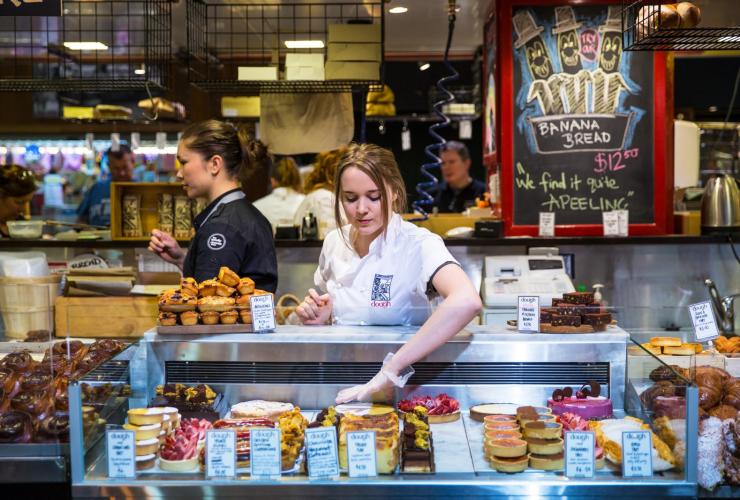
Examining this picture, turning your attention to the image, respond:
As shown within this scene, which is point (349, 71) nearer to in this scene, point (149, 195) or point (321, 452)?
point (149, 195)

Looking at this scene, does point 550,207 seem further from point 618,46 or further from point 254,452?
point 254,452

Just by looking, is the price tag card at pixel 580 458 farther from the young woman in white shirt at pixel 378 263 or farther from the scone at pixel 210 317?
the scone at pixel 210 317

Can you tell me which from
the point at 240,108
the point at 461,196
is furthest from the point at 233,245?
the point at 461,196

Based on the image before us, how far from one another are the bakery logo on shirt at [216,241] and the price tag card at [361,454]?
1.30m

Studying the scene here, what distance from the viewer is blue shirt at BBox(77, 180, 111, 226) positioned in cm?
927

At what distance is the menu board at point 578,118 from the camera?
559 cm

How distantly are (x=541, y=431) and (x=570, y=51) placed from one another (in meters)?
3.76

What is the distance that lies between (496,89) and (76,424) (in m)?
4.15

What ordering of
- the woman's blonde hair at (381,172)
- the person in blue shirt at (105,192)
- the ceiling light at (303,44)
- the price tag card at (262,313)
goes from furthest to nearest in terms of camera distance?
1. the person in blue shirt at (105,192)
2. the ceiling light at (303,44)
3. the woman's blonde hair at (381,172)
4. the price tag card at (262,313)

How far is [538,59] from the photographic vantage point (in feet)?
18.5

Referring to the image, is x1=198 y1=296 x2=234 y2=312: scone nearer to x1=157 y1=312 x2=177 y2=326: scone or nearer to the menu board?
x1=157 y1=312 x2=177 y2=326: scone

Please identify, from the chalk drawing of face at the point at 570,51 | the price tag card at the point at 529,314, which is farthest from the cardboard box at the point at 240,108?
the price tag card at the point at 529,314

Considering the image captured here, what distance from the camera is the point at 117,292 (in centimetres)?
481

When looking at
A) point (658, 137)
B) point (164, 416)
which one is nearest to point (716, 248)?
point (658, 137)
